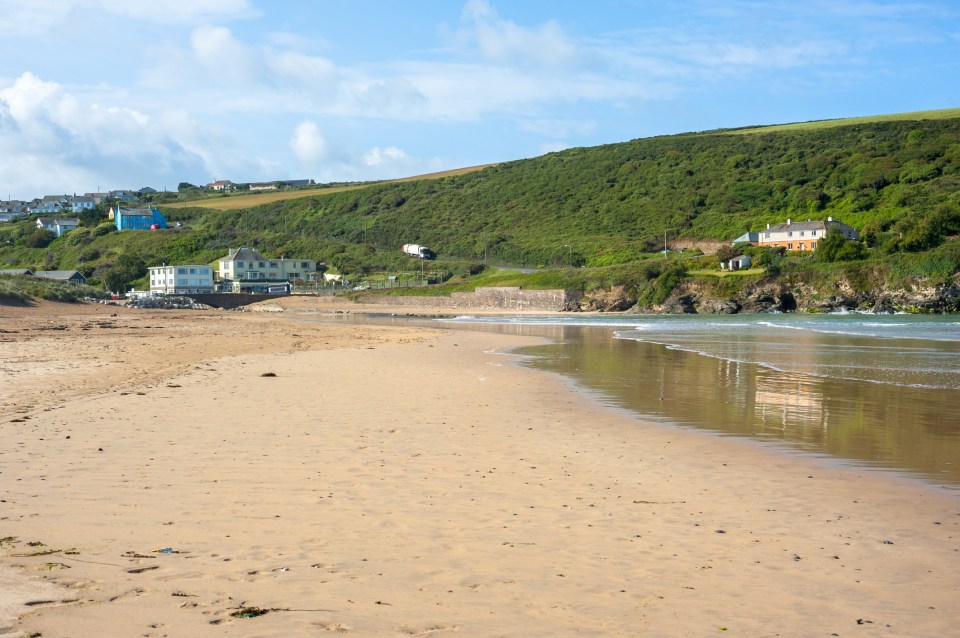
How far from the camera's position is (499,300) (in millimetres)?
83688

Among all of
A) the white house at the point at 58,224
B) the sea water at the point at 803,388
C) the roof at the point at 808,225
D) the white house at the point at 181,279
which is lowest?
the sea water at the point at 803,388

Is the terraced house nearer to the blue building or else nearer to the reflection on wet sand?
the blue building

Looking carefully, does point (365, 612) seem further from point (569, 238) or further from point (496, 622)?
point (569, 238)

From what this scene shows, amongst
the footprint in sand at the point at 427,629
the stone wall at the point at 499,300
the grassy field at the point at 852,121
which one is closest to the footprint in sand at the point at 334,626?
the footprint in sand at the point at 427,629

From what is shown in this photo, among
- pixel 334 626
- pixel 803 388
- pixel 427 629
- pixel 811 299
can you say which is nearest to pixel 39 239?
pixel 811 299

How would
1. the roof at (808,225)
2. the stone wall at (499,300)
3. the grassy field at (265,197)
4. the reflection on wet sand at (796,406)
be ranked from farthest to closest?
1. the grassy field at (265,197)
2. the roof at (808,225)
3. the stone wall at (499,300)
4. the reflection on wet sand at (796,406)

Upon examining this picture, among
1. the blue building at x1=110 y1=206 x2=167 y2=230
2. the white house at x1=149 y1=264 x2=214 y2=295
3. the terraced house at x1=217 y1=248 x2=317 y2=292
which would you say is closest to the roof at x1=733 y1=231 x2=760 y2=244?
the terraced house at x1=217 y1=248 x2=317 y2=292

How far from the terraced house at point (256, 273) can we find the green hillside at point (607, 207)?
6525mm

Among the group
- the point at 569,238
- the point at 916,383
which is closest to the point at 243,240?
the point at 569,238

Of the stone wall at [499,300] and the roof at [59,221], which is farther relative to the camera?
the roof at [59,221]

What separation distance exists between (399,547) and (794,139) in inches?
5273

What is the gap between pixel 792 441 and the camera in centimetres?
1133

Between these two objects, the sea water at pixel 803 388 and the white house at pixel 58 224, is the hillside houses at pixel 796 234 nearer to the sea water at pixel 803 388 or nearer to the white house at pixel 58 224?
the sea water at pixel 803 388

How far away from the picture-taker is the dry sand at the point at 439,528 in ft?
15.4
